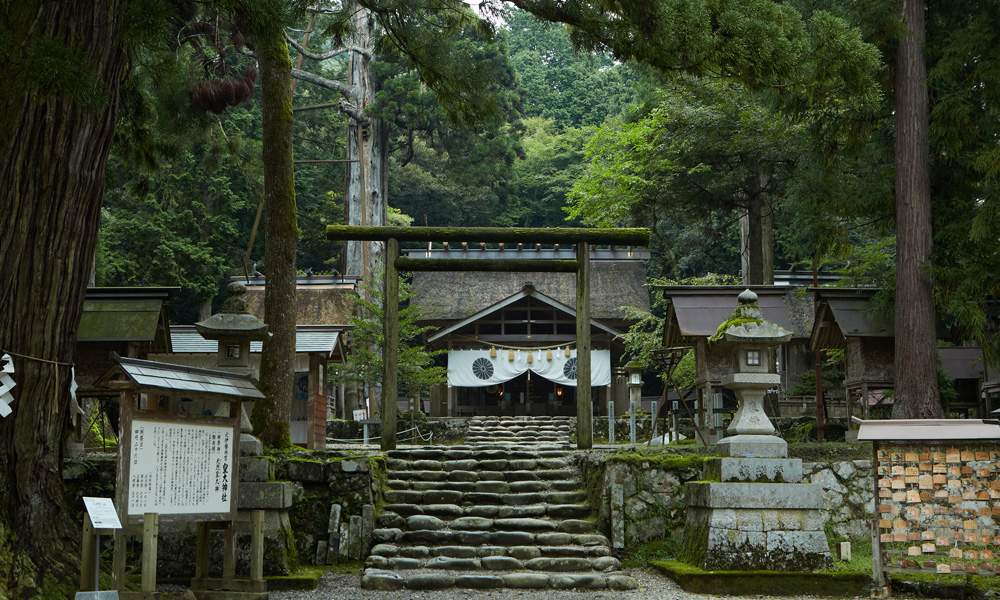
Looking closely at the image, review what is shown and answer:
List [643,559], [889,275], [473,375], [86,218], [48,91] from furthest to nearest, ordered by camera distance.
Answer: [473,375], [889,275], [643,559], [86,218], [48,91]

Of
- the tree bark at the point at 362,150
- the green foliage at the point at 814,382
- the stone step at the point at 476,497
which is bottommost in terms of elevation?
the stone step at the point at 476,497

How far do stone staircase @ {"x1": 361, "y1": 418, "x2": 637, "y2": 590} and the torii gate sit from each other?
1.96ft

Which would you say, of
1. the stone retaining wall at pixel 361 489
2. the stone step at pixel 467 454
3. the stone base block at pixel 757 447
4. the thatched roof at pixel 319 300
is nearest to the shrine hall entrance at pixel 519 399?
the thatched roof at pixel 319 300

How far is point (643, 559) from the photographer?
856 centimetres

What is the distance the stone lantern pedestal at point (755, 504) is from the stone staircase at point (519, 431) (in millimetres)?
8666

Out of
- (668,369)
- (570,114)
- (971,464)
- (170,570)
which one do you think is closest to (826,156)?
(668,369)

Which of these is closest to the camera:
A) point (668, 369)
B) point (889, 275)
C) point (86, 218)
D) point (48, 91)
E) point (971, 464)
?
point (48, 91)

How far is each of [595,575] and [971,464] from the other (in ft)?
10.6

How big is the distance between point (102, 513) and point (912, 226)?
380 inches

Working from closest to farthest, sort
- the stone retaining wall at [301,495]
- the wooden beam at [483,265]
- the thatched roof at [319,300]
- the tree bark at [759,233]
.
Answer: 1. the stone retaining wall at [301,495]
2. the wooden beam at [483,265]
3. the tree bark at [759,233]
4. the thatched roof at [319,300]

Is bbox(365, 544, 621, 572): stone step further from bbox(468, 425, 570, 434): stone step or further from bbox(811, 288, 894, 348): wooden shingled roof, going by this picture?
bbox(468, 425, 570, 434): stone step

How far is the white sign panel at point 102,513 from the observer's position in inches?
198

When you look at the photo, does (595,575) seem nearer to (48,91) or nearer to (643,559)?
(643,559)

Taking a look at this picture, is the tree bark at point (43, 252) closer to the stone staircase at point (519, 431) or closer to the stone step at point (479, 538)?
the stone step at point (479, 538)
